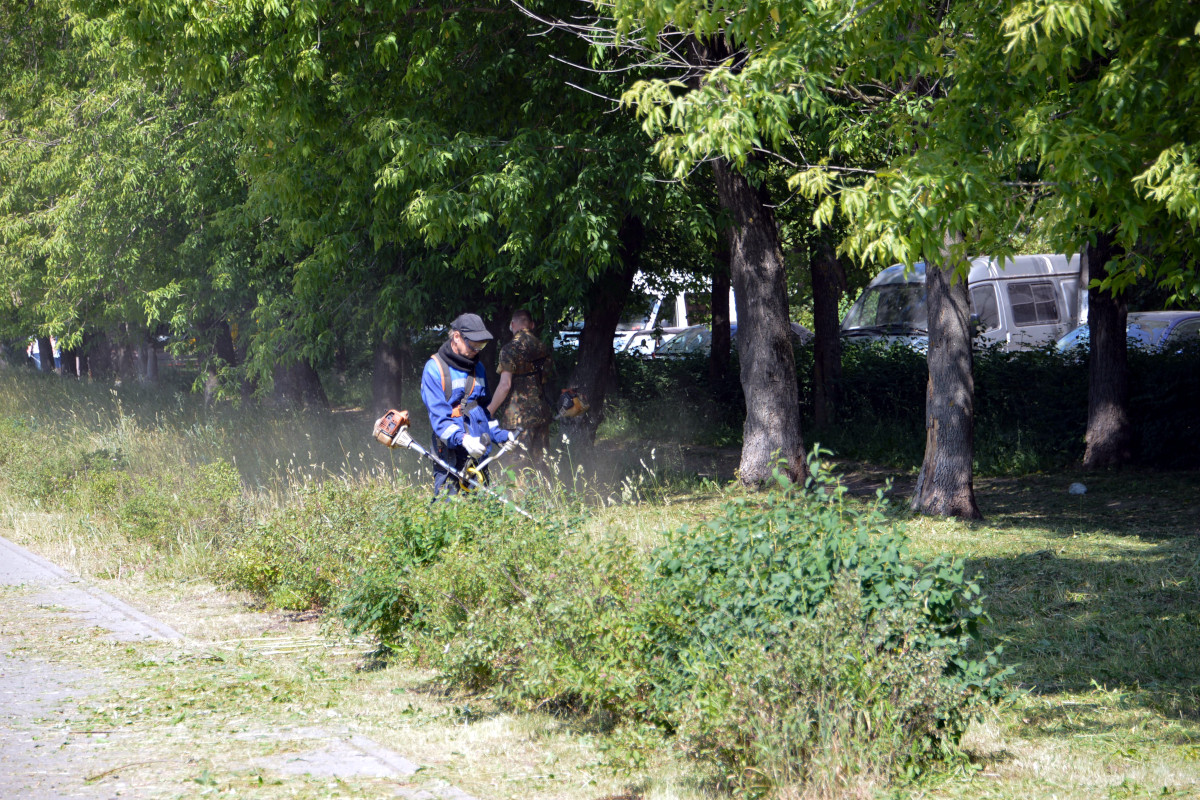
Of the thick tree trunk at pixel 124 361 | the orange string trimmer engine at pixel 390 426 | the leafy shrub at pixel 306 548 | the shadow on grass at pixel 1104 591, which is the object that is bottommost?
the shadow on grass at pixel 1104 591

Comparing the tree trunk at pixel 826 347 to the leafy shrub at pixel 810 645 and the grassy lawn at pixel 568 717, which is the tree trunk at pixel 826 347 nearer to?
the grassy lawn at pixel 568 717

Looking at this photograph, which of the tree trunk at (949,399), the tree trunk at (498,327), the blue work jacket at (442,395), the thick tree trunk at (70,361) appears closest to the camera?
the blue work jacket at (442,395)

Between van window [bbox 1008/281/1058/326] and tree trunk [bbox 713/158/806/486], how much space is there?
11687mm

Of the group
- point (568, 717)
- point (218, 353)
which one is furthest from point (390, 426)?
point (218, 353)

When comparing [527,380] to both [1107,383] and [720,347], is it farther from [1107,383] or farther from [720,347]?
[720,347]

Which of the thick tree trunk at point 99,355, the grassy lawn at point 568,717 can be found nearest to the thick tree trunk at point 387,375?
the grassy lawn at point 568,717

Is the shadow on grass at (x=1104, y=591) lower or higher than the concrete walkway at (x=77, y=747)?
lower

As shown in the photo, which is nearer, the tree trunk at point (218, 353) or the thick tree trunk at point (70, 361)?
the tree trunk at point (218, 353)

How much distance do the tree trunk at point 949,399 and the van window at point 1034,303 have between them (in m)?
12.3

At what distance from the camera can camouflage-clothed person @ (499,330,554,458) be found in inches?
444

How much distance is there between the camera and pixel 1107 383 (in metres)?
13.9

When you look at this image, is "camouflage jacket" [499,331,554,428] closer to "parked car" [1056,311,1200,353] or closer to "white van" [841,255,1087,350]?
"parked car" [1056,311,1200,353]

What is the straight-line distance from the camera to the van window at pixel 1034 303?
22.8 metres

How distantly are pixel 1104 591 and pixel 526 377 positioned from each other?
5617 mm
